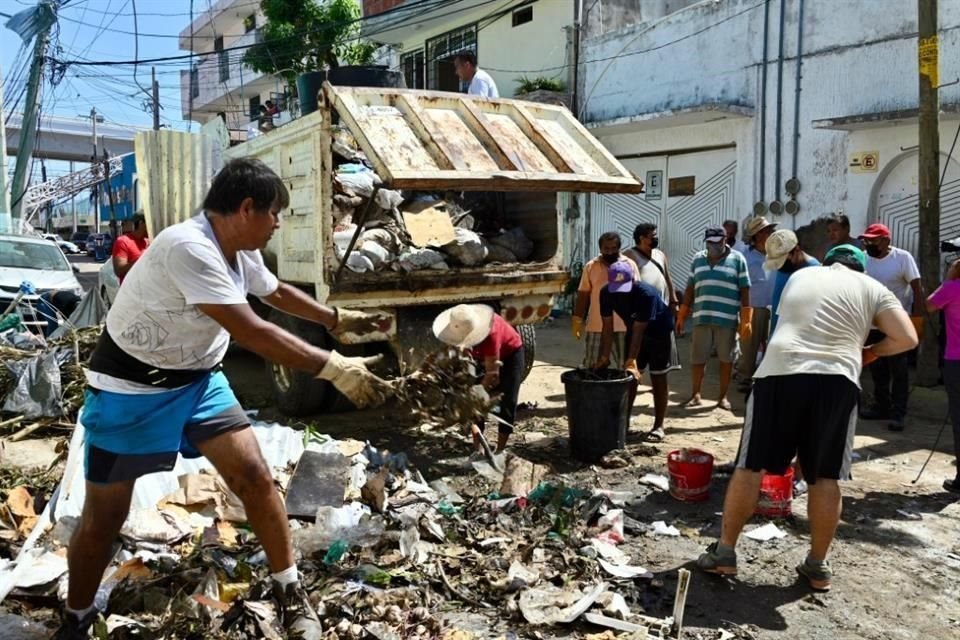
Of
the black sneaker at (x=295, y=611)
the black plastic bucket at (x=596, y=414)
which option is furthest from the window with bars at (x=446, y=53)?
the black sneaker at (x=295, y=611)

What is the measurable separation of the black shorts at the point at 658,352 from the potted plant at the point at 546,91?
793 centimetres

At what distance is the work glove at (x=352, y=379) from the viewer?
2588 millimetres

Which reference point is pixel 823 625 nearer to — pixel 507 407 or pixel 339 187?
pixel 507 407

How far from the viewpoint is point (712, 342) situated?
6719mm

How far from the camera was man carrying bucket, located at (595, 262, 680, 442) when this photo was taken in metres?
5.57

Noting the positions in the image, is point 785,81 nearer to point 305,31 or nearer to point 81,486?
point 81,486

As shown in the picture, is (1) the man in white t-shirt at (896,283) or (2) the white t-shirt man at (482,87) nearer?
(1) the man in white t-shirt at (896,283)

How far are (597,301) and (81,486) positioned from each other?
3825 millimetres

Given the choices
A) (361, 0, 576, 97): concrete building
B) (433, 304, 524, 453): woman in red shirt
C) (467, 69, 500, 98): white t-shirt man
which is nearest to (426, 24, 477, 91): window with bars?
(361, 0, 576, 97): concrete building

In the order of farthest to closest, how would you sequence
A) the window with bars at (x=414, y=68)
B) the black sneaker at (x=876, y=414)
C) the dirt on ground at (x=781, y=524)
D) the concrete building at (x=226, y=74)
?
the concrete building at (x=226, y=74), the window with bars at (x=414, y=68), the black sneaker at (x=876, y=414), the dirt on ground at (x=781, y=524)

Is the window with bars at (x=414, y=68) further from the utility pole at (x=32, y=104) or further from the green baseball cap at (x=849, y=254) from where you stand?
the green baseball cap at (x=849, y=254)

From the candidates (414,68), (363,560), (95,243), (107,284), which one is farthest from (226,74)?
(363,560)

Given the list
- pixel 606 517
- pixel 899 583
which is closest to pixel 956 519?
pixel 899 583

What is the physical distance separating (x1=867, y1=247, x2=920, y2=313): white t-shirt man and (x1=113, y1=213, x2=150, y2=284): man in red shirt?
6.44 meters
